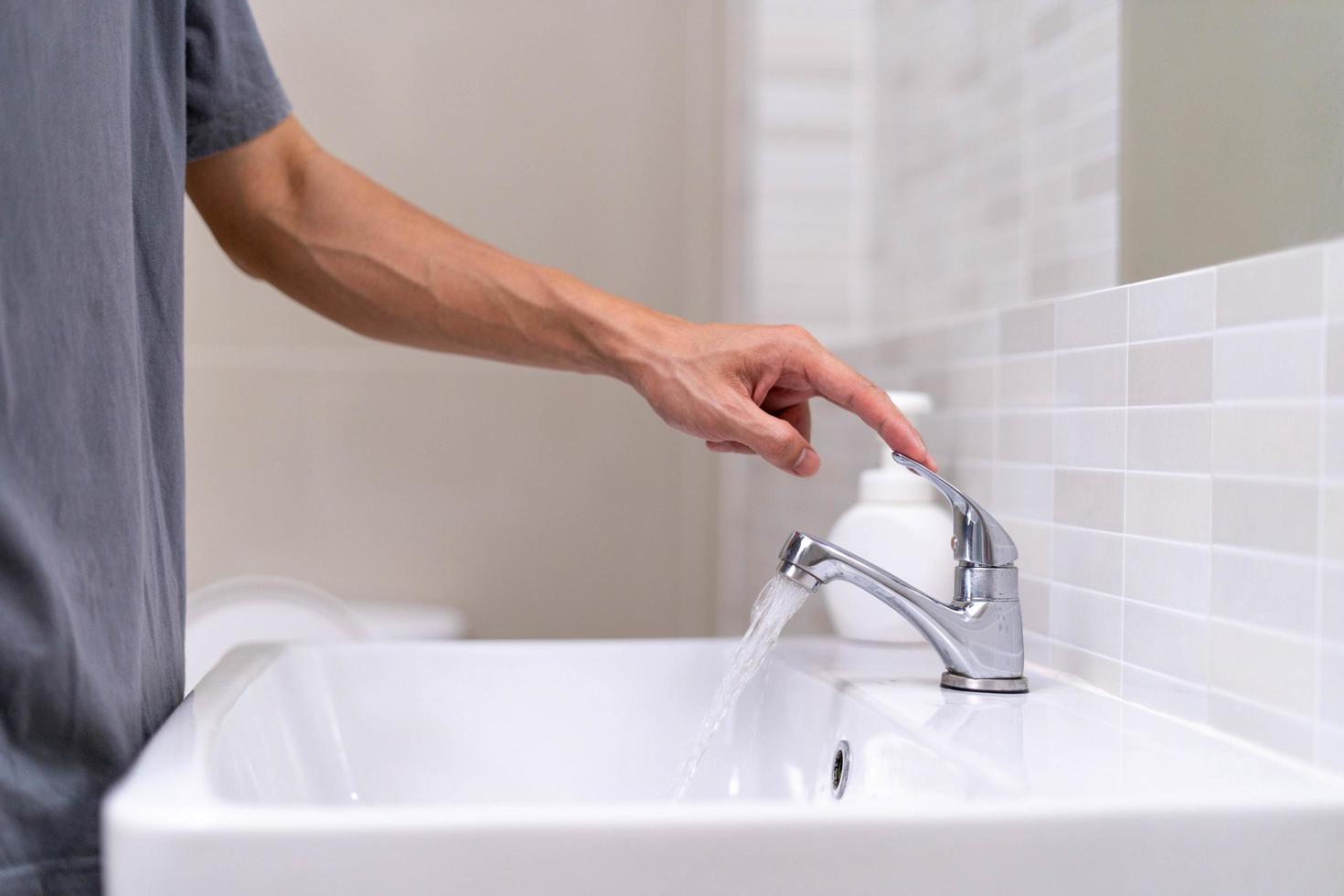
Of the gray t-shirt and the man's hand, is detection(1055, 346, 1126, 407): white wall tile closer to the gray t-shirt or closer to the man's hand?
the man's hand

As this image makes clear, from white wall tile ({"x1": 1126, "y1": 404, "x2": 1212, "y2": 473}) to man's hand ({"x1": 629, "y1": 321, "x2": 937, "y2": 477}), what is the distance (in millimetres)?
111

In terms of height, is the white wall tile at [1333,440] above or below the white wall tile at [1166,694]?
above

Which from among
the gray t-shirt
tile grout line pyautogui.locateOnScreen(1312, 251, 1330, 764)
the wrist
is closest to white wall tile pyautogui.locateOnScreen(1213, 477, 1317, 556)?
tile grout line pyautogui.locateOnScreen(1312, 251, 1330, 764)

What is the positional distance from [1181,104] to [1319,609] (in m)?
0.32

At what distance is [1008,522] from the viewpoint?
0.79m

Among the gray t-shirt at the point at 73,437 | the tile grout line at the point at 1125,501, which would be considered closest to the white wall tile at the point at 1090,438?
the tile grout line at the point at 1125,501

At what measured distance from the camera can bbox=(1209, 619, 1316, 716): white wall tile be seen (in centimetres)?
51

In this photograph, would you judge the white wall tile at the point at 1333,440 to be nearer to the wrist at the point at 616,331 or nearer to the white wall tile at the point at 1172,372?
the white wall tile at the point at 1172,372

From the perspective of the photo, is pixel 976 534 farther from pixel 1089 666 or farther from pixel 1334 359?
pixel 1334 359

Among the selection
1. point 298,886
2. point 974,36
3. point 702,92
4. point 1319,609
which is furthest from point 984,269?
point 298,886

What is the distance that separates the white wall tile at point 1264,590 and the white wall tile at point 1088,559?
85mm

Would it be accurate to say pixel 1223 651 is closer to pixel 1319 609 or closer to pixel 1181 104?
pixel 1319 609

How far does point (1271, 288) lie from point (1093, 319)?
0.15 meters

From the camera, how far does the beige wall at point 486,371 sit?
5.29ft
